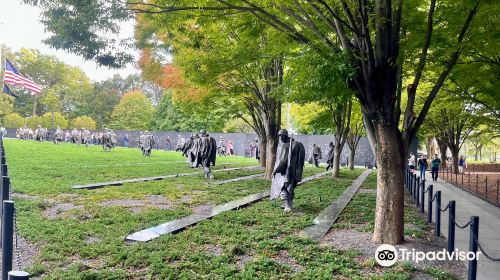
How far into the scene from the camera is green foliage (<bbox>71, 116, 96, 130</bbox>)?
65.8 metres

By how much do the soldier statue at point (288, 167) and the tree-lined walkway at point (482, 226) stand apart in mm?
3434

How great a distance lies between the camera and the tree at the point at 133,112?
63.2m

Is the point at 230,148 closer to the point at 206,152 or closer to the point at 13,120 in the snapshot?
the point at 206,152

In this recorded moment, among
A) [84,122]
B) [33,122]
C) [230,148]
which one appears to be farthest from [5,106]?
[230,148]

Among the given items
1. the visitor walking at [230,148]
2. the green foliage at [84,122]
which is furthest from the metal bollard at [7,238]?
the green foliage at [84,122]

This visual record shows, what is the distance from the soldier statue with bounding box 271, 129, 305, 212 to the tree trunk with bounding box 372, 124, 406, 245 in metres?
3.25

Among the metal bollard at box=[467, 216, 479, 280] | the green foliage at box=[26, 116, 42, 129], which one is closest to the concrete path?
the metal bollard at box=[467, 216, 479, 280]

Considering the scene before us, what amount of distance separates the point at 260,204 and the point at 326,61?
5.64 m

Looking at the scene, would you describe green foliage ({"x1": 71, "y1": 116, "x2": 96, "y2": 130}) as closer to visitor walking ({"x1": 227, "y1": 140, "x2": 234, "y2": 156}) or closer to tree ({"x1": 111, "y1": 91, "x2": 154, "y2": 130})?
tree ({"x1": 111, "y1": 91, "x2": 154, "y2": 130})

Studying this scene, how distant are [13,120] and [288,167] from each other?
6465cm

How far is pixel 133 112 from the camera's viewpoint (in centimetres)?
6406

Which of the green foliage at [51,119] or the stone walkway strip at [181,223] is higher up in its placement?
the green foliage at [51,119]

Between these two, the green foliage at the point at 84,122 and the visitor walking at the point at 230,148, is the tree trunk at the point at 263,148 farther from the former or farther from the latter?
the green foliage at the point at 84,122

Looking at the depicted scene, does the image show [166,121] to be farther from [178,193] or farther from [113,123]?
[178,193]
